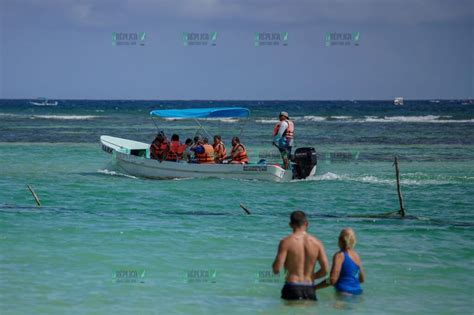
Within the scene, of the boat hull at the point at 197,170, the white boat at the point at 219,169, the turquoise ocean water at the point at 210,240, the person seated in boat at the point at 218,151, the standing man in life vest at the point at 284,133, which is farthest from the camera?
the person seated in boat at the point at 218,151

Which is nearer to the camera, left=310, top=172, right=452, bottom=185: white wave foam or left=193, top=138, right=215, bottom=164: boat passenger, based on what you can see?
left=193, top=138, right=215, bottom=164: boat passenger

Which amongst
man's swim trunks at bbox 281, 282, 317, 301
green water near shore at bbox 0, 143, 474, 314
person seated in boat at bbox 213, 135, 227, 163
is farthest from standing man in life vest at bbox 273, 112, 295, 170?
man's swim trunks at bbox 281, 282, 317, 301

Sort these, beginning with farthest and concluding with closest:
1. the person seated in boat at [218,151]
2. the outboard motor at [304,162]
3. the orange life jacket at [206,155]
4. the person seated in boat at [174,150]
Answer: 1. the person seated in boat at [174,150]
2. the person seated in boat at [218,151]
3. the orange life jacket at [206,155]
4. the outboard motor at [304,162]

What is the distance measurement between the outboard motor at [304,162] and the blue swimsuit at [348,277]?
13255 mm

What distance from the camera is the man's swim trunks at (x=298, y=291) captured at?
30.4 feet

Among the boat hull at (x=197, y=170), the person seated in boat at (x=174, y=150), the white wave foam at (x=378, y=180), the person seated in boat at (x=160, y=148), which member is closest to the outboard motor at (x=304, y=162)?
the boat hull at (x=197, y=170)

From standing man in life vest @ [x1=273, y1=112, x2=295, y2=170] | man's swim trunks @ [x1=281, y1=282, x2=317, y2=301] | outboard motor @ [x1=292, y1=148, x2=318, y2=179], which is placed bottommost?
man's swim trunks @ [x1=281, y1=282, x2=317, y2=301]

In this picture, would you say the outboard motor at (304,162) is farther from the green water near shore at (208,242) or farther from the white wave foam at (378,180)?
the white wave foam at (378,180)

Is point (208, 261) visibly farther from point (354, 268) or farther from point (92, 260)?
point (354, 268)

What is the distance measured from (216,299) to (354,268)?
2.19 meters

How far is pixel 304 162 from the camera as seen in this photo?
23000mm

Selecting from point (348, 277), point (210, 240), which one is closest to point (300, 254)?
point (348, 277)

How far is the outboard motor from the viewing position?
23.0 m

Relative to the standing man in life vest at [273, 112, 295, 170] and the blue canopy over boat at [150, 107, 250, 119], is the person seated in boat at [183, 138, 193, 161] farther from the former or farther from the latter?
the standing man in life vest at [273, 112, 295, 170]
